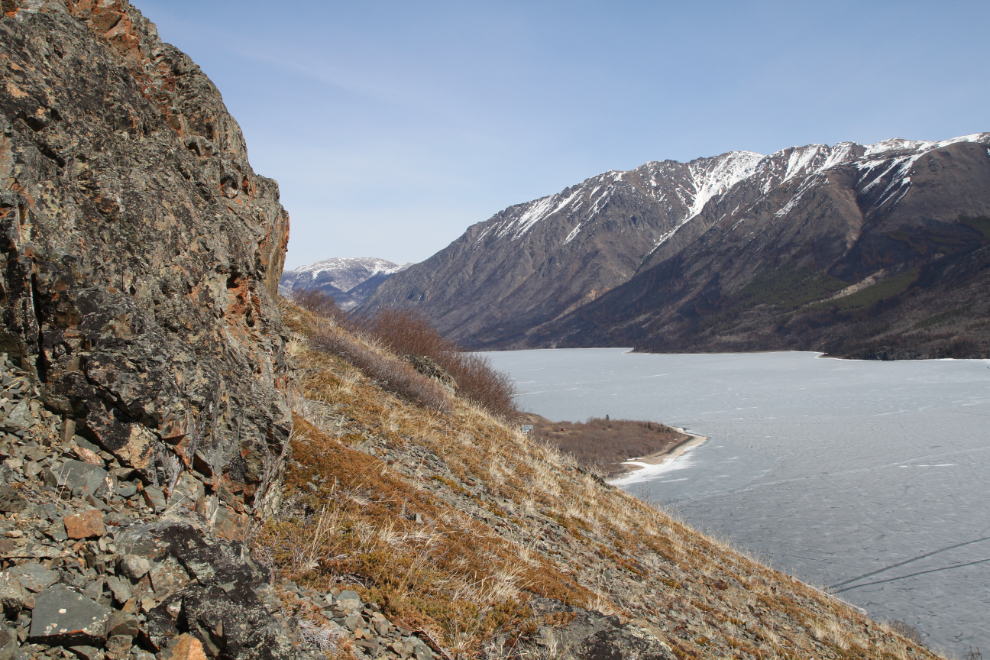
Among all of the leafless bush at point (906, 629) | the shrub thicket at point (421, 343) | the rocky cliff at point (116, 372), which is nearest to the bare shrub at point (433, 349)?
the shrub thicket at point (421, 343)

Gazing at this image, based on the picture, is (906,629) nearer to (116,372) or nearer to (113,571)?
(113,571)

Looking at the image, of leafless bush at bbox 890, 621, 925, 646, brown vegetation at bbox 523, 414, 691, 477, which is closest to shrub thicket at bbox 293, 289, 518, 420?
brown vegetation at bbox 523, 414, 691, 477

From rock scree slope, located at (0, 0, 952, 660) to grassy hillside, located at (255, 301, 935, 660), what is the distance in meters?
0.03

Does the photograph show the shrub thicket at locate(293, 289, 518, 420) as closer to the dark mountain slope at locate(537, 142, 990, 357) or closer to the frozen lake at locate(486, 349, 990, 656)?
the frozen lake at locate(486, 349, 990, 656)

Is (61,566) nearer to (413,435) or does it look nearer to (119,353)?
(119,353)

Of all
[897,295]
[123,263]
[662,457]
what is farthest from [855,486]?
[897,295]

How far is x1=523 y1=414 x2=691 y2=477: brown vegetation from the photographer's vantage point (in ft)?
102

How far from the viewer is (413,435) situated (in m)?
8.33

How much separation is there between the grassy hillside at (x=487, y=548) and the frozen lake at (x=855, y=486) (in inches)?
257

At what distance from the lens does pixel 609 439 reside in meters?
35.7

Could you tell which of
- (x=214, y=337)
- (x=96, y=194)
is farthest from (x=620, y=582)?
(x=96, y=194)

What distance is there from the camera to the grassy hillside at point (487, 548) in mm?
3756

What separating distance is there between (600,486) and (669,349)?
162 meters

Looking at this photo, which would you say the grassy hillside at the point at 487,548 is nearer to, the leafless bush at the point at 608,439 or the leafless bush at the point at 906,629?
the leafless bush at the point at 906,629
